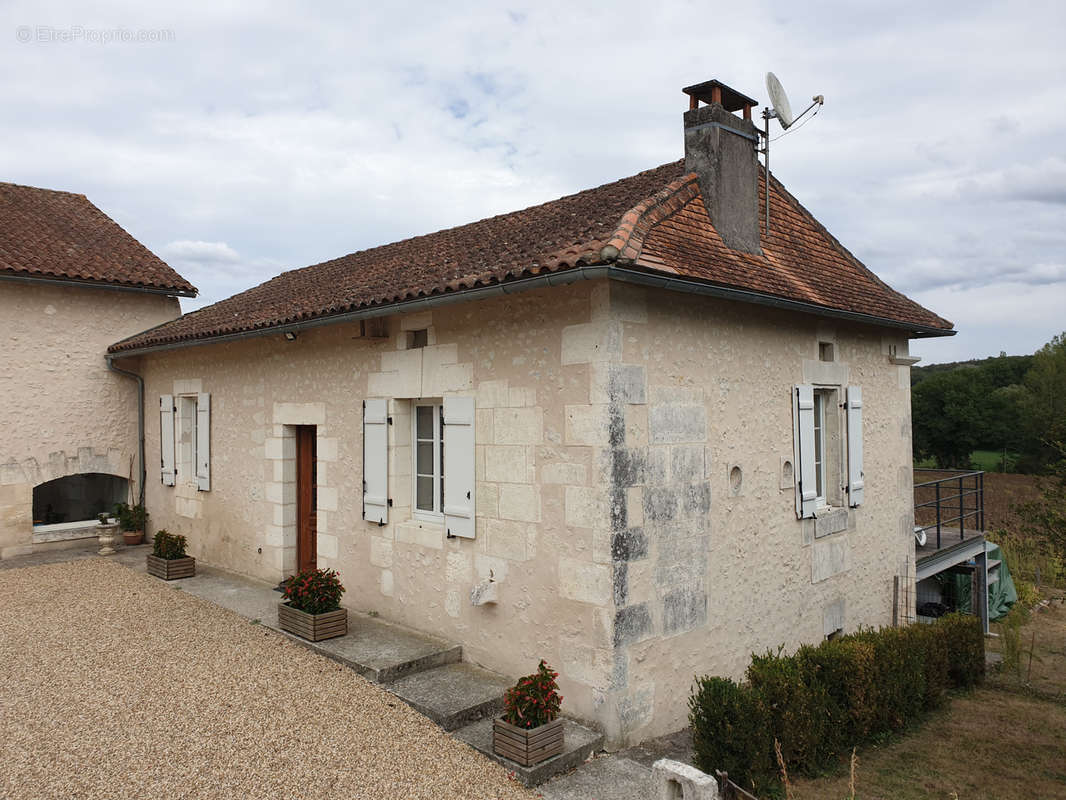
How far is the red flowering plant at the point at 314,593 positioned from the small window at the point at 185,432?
4.36 m

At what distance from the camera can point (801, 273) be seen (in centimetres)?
692

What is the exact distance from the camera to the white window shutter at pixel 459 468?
5.76 m

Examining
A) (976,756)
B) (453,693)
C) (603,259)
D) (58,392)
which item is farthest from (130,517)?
(976,756)

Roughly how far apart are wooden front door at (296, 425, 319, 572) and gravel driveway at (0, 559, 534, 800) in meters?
1.31

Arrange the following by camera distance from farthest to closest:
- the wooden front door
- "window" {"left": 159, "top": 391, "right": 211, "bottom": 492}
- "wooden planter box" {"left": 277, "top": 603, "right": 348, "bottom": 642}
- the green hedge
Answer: "window" {"left": 159, "top": 391, "right": 211, "bottom": 492}, the wooden front door, "wooden planter box" {"left": 277, "top": 603, "right": 348, "bottom": 642}, the green hedge

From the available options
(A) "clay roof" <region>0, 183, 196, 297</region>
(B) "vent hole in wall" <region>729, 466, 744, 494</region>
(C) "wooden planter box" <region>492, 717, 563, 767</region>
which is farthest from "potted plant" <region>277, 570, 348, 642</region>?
(A) "clay roof" <region>0, 183, 196, 297</region>

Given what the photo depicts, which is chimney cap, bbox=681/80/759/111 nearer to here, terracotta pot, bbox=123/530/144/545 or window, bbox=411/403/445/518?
window, bbox=411/403/445/518

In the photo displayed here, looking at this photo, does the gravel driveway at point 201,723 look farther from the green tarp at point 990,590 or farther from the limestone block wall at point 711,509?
the green tarp at point 990,590

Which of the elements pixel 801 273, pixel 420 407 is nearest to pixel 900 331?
pixel 801 273

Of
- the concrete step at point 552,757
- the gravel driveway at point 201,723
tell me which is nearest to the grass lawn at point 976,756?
the concrete step at point 552,757

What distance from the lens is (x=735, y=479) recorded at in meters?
5.86

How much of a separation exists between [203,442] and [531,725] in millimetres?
6735

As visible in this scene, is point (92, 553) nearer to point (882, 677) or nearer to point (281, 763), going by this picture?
point (281, 763)

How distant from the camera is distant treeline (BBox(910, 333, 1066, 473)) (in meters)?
37.1
